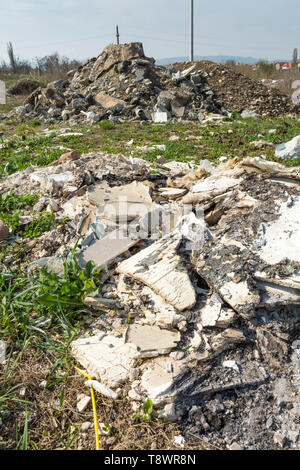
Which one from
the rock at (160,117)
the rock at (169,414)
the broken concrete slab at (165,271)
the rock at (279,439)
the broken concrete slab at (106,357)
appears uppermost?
the rock at (160,117)

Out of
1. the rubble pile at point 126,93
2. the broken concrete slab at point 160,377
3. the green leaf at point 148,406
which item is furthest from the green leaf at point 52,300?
the rubble pile at point 126,93

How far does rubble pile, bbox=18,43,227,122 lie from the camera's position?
37.0 feet

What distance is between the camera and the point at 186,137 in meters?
8.07

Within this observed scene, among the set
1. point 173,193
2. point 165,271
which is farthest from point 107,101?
point 165,271

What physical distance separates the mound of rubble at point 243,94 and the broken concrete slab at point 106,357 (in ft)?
39.7

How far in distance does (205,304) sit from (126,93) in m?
11.7

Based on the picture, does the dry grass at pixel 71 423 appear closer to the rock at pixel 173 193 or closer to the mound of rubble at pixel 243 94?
the rock at pixel 173 193

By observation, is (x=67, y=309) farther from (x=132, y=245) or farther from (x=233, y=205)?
(x=233, y=205)

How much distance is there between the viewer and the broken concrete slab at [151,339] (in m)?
1.94

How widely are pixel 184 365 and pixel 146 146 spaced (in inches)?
240

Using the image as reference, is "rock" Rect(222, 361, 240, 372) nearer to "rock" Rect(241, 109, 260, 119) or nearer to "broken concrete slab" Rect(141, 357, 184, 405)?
"broken concrete slab" Rect(141, 357, 184, 405)

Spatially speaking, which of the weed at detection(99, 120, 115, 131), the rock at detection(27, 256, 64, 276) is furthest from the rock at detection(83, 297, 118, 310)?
the weed at detection(99, 120, 115, 131)

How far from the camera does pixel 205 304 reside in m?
2.16

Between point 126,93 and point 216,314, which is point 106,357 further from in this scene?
point 126,93
